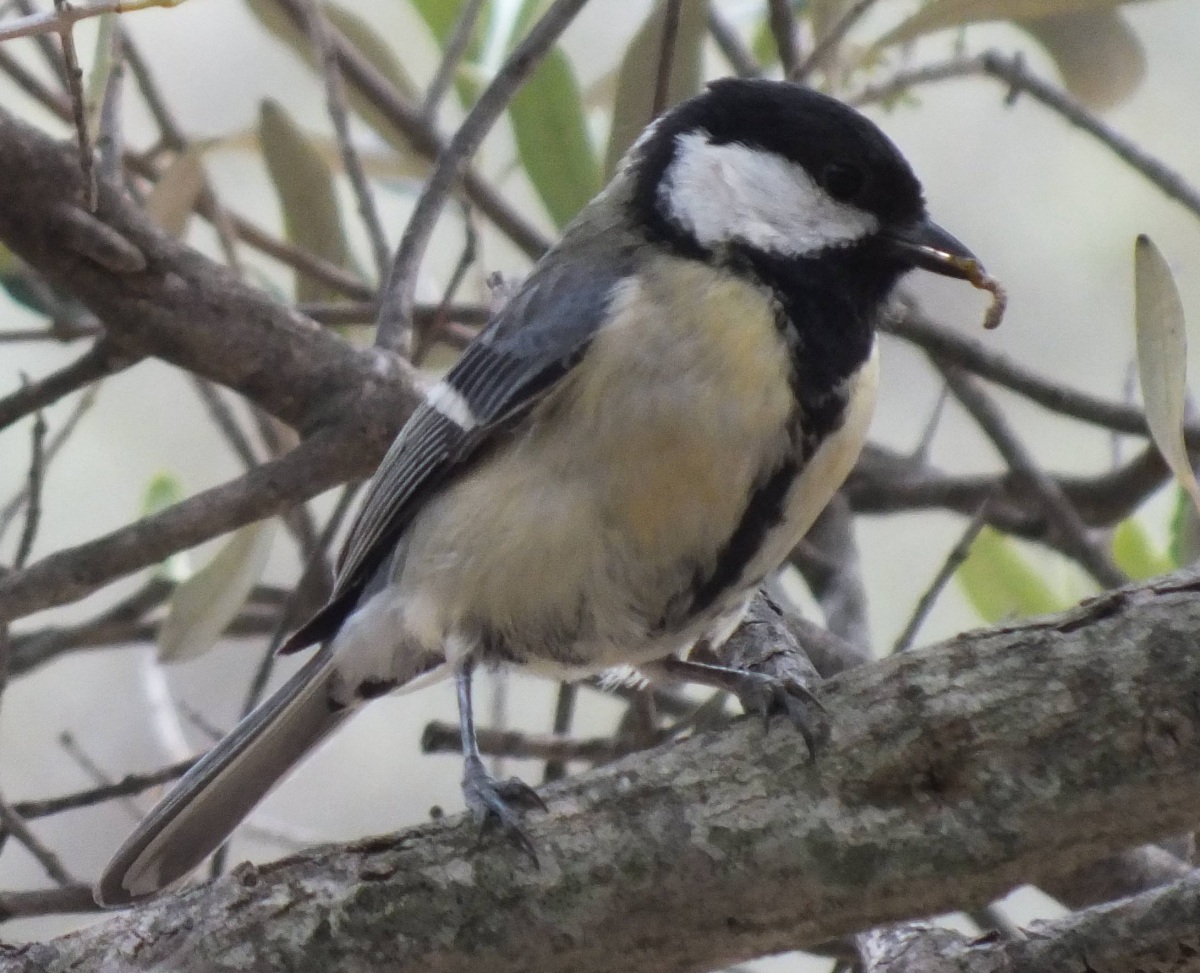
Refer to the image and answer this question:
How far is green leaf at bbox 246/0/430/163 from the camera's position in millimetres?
1668

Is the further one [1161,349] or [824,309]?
[824,309]

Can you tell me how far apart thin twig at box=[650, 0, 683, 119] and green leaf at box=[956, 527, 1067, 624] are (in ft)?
1.85

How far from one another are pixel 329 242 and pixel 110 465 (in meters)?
0.92

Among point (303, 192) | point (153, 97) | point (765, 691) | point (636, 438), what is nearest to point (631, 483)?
point (636, 438)

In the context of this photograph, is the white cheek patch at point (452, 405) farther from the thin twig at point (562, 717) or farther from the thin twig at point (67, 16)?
the thin twig at point (67, 16)

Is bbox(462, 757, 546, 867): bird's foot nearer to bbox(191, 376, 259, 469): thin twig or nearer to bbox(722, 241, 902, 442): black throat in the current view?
bbox(722, 241, 902, 442): black throat

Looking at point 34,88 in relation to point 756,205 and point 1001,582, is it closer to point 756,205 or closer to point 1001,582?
point 756,205

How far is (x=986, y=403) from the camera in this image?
1.58 meters

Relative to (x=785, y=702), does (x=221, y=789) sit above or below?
above

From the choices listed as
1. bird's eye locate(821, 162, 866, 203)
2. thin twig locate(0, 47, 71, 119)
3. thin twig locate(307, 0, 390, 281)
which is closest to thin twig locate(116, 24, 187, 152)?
thin twig locate(0, 47, 71, 119)

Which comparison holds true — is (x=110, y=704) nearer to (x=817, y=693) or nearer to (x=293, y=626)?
(x=293, y=626)

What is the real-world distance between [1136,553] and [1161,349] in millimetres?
610

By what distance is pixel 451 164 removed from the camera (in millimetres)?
1360

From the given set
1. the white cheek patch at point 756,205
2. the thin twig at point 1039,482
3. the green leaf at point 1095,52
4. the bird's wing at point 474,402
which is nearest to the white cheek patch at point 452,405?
the bird's wing at point 474,402
